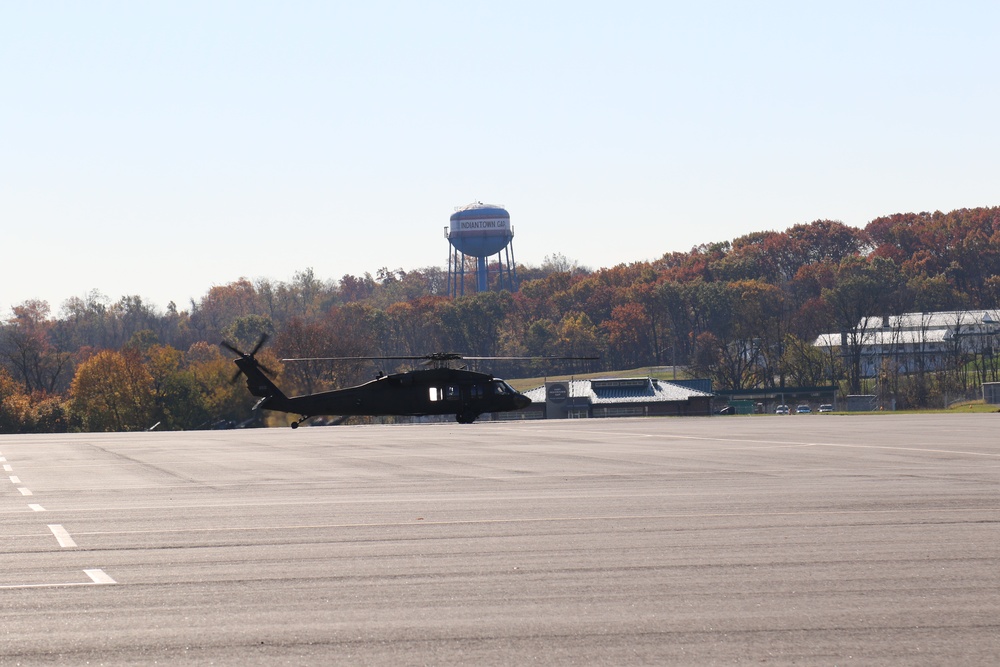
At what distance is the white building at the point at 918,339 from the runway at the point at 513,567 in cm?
13922

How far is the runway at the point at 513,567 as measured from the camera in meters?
8.83

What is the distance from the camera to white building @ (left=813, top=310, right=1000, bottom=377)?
161 meters

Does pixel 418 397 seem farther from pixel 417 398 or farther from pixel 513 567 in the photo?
pixel 513 567

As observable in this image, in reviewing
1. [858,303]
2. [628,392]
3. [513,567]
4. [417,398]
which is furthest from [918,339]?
[513,567]

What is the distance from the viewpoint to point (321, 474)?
25734 mm

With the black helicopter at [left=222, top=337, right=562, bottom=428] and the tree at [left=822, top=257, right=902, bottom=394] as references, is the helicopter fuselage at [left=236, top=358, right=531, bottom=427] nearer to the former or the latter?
the black helicopter at [left=222, top=337, right=562, bottom=428]

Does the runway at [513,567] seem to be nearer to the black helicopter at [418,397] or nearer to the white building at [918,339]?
the black helicopter at [418,397]

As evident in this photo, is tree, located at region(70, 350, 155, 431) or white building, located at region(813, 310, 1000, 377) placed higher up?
white building, located at region(813, 310, 1000, 377)

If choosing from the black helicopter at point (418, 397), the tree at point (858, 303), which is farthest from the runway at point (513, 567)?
the tree at point (858, 303)

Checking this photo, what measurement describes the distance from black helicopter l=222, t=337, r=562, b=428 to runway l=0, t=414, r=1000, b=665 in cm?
2667

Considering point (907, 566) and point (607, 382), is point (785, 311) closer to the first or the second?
point (607, 382)

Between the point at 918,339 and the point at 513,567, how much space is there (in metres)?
180

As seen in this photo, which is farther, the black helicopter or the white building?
the white building

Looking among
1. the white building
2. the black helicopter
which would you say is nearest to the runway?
the black helicopter
